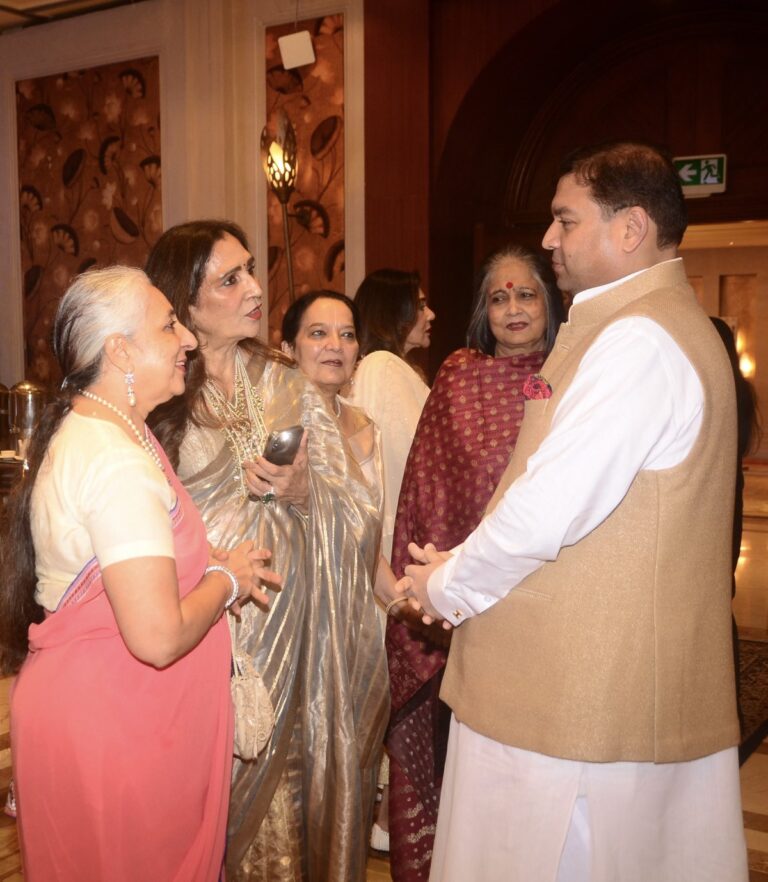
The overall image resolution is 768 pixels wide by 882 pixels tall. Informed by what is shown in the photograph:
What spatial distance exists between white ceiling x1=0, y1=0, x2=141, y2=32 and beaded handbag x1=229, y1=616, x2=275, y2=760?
6157mm

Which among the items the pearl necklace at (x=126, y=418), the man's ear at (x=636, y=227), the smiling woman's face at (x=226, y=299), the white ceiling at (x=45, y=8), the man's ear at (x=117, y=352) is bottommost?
the pearl necklace at (x=126, y=418)

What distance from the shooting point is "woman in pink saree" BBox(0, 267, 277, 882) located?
56.6 inches

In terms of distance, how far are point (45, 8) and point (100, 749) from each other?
6.73 meters

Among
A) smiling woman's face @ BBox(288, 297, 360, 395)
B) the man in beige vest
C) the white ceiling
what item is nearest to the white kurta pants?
the man in beige vest

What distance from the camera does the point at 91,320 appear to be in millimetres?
1581

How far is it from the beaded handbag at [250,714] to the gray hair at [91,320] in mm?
683

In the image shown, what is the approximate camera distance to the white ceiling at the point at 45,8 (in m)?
6.79

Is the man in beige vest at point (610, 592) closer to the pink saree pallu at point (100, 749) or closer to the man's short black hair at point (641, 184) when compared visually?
the man's short black hair at point (641, 184)

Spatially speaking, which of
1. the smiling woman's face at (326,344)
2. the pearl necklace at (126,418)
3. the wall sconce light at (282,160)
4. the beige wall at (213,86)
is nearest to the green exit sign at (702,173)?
the beige wall at (213,86)

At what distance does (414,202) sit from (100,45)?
9.41 feet

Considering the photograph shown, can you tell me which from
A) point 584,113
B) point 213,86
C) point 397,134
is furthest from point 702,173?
point 213,86

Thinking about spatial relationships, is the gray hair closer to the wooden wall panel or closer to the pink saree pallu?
the pink saree pallu

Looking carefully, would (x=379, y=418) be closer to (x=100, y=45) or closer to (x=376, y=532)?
(x=376, y=532)

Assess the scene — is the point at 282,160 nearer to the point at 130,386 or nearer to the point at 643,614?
the point at 130,386
